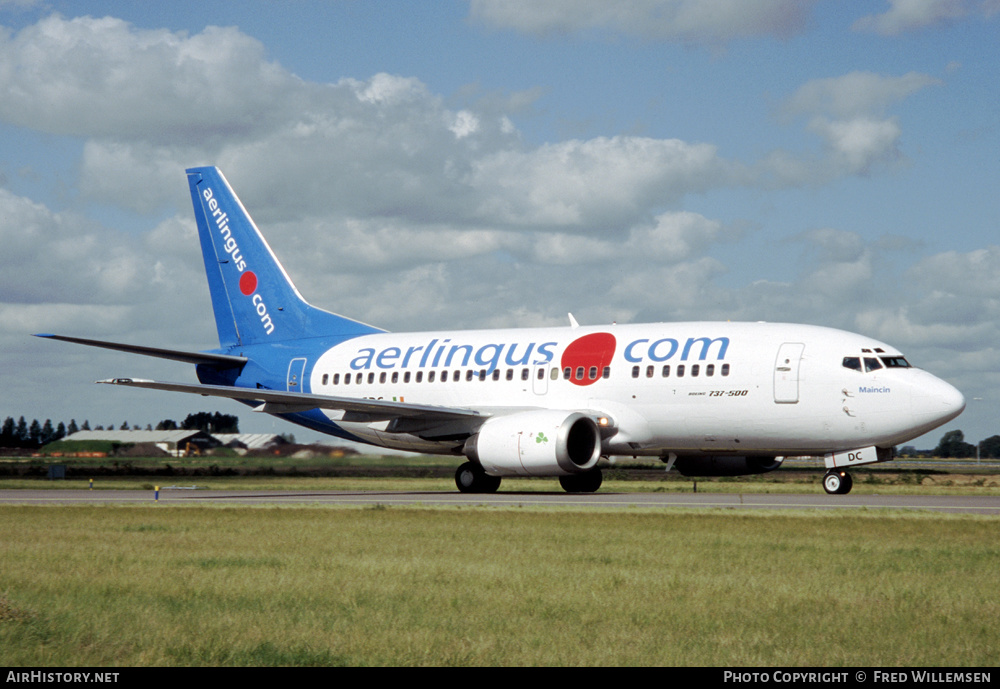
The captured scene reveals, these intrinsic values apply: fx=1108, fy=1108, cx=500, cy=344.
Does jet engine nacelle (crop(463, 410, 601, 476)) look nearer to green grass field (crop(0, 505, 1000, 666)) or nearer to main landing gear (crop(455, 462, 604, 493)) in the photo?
main landing gear (crop(455, 462, 604, 493))

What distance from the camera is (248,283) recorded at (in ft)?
118

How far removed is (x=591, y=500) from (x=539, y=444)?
2.68m

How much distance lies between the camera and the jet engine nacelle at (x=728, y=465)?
2917cm

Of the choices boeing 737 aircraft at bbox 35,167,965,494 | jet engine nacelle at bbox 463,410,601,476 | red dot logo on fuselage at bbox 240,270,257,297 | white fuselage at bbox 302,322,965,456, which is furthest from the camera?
red dot logo on fuselage at bbox 240,270,257,297

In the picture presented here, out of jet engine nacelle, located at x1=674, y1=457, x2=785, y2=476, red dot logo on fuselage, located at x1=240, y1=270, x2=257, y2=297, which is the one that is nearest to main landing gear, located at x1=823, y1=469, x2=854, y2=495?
jet engine nacelle, located at x1=674, y1=457, x2=785, y2=476

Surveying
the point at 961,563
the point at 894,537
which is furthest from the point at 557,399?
the point at 961,563

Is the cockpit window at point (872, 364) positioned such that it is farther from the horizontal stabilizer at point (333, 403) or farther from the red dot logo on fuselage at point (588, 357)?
the horizontal stabilizer at point (333, 403)

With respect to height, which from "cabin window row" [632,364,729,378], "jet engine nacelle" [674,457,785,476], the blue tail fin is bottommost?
"jet engine nacelle" [674,457,785,476]

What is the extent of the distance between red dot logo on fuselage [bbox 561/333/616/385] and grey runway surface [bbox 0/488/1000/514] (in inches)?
124

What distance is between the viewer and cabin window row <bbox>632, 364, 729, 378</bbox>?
26.0 meters

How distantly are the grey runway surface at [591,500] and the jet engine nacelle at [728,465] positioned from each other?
256 cm

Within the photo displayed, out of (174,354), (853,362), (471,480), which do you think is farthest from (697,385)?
(174,354)

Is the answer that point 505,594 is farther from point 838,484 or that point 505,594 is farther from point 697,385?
point 838,484

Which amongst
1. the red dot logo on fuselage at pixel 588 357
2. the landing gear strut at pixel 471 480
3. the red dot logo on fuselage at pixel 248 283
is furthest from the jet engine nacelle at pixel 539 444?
the red dot logo on fuselage at pixel 248 283
